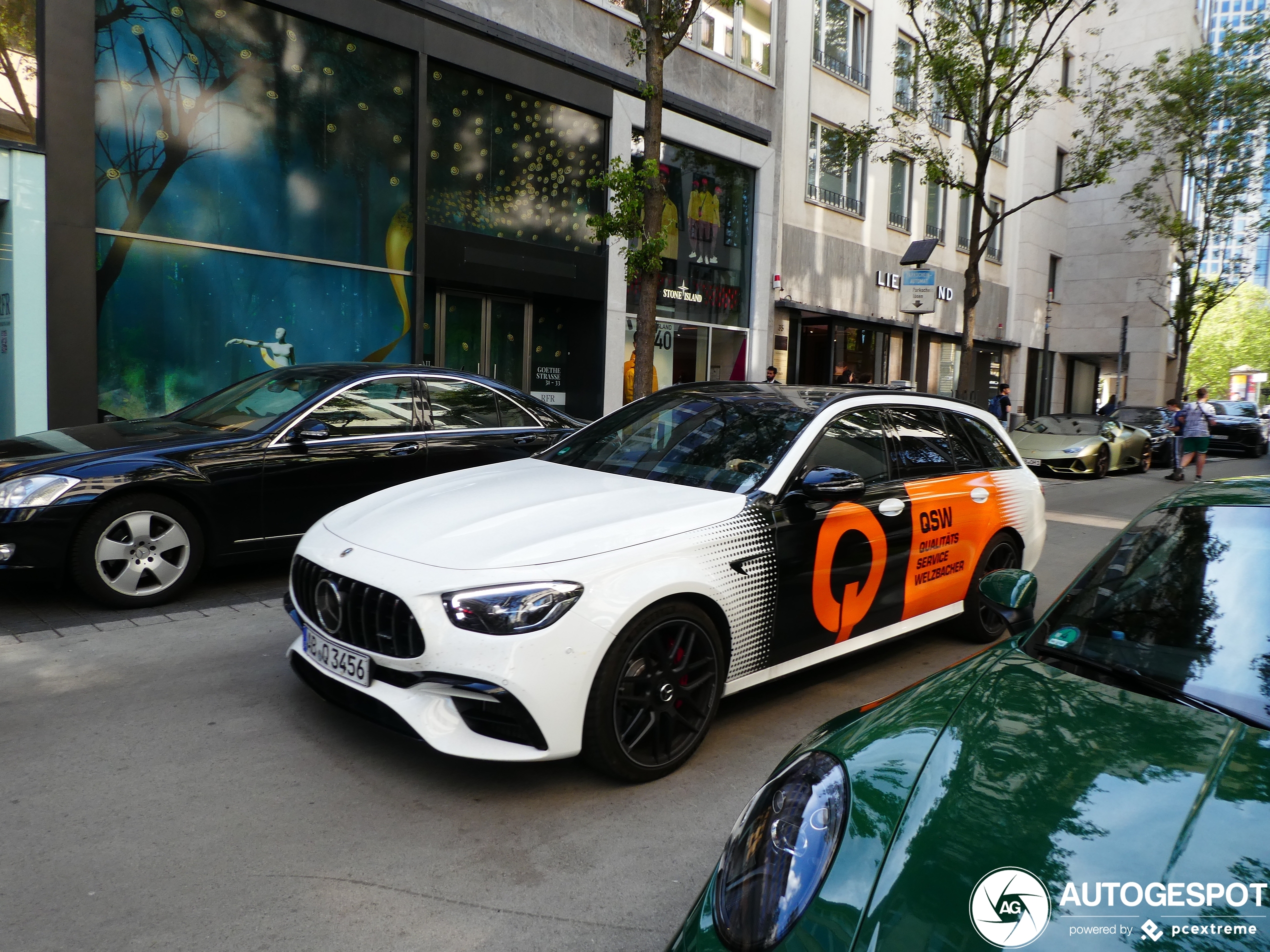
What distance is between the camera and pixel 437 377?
24.2 feet

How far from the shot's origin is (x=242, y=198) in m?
12.0

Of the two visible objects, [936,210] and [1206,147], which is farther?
[1206,147]

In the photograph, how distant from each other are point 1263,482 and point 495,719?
104 inches

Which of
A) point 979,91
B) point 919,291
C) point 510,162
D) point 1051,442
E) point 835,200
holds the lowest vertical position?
point 1051,442

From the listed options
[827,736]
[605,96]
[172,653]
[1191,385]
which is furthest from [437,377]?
[1191,385]

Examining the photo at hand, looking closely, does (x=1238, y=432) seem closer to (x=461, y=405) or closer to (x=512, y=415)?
(x=512, y=415)

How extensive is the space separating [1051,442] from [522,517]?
17.6 m

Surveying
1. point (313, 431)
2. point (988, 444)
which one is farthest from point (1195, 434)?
point (313, 431)

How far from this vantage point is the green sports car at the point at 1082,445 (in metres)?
18.2

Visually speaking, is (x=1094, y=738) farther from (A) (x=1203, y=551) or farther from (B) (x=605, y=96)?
(B) (x=605, y=96)

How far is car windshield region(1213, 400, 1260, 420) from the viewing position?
30.1 meters

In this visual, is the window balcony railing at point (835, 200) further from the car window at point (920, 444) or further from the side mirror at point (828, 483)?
the side mirror at point (828, 483)

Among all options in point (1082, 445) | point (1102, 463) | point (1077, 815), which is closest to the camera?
point (1077, 815)

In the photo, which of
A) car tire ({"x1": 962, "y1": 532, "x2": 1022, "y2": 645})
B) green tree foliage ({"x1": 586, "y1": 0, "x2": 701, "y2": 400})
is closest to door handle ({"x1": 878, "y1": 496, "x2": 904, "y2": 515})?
car tire ({"x1": 962, "y1": 532, "x2": 1022, "y2": 645})
